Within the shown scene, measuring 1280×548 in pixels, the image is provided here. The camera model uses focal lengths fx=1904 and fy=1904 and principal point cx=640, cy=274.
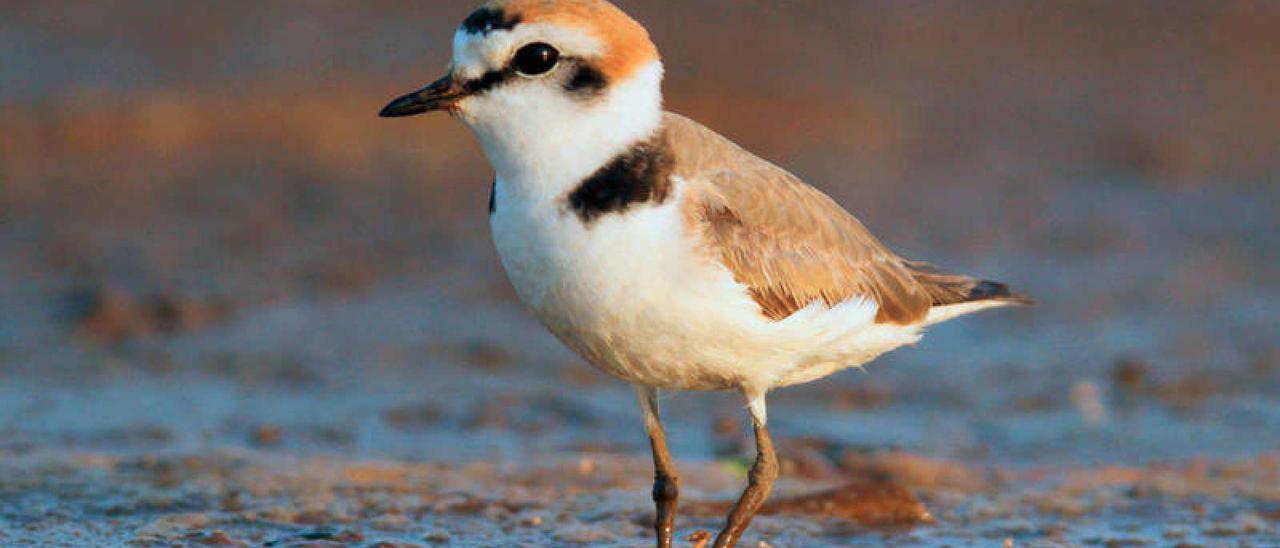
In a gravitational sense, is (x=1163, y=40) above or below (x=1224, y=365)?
above

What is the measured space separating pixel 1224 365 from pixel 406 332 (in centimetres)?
417

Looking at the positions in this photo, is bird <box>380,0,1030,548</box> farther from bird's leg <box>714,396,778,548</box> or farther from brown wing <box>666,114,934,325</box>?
bird's leg <box>714,396,778,548</box>

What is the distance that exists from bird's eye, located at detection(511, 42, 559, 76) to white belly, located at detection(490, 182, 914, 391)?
14.2 inches

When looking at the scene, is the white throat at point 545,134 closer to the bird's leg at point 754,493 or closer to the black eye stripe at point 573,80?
the black eye stripe at point 573,80

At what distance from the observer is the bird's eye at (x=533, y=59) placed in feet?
18.0

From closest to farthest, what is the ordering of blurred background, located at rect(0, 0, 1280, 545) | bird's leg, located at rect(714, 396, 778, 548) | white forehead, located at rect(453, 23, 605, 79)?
white forehead, located at rect(453, 23, 605, 79)
bird's leg, located at rect(714, 396, 778, 548)
blurred background, located at rect(0, 0, 1280, 545)

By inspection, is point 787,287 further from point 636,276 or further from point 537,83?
point 537,83

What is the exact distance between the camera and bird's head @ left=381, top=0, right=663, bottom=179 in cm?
549

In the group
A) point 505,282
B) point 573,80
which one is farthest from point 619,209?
point 505,282

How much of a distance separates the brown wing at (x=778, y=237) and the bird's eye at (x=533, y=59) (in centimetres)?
49

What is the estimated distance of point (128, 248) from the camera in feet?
34.6

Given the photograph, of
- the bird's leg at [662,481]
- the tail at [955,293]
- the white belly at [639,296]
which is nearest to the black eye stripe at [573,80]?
the white belly at [639,296]

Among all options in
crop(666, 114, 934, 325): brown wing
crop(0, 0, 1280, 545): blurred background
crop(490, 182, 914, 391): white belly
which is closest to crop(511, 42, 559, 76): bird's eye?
crop(490, 182, 914, 391): white belly

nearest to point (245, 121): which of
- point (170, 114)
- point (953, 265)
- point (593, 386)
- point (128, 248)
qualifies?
point (170, 114)
